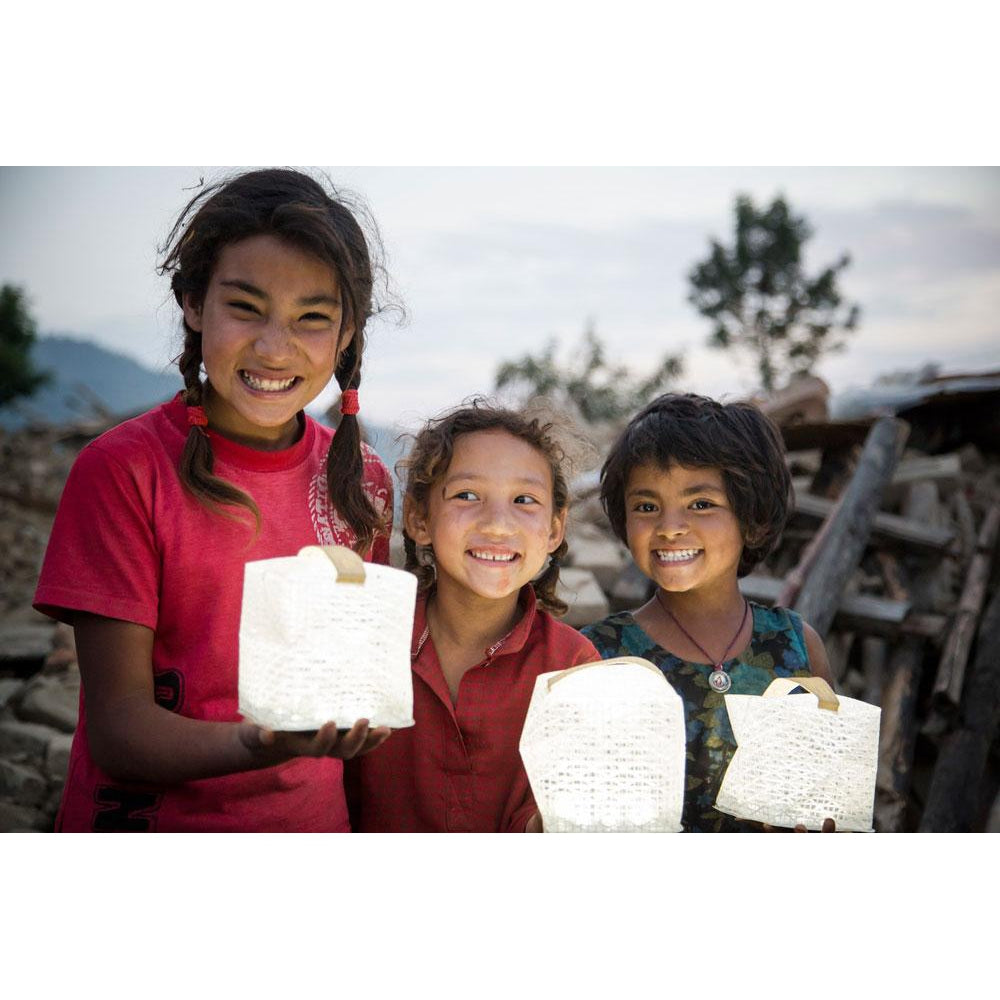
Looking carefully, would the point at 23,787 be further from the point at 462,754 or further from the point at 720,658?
the point at 720,658

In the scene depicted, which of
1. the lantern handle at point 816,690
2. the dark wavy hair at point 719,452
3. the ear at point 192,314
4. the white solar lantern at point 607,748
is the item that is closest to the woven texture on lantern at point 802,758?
Result: the lantern handle at point 816,690

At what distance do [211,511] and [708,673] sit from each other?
1.23 meters

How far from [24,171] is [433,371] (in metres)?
1.13

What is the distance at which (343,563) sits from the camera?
4.83 feet

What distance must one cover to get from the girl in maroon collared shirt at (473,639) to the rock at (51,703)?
6.52 ft

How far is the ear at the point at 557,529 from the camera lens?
212 centimetres

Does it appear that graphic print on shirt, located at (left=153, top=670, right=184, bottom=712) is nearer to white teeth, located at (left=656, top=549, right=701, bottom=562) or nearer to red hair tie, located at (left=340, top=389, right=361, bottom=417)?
red hair tie, located at (left=340, top=389, right=361, bottom=417)

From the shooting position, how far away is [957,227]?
8.95 feet

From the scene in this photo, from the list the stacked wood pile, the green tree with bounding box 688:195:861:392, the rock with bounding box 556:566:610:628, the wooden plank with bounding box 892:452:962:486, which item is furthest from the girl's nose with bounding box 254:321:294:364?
the green tree with bounding box 688:195:861:392

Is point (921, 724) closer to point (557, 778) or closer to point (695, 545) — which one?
point (695, 545)

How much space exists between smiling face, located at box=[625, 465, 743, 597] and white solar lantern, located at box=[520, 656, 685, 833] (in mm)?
600

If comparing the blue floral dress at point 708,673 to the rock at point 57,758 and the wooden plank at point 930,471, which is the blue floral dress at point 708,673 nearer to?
the rock at point 57,758

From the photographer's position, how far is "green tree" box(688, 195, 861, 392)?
10125 mm

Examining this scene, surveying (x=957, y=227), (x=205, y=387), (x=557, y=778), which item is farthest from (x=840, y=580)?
(x=205, y=387)
